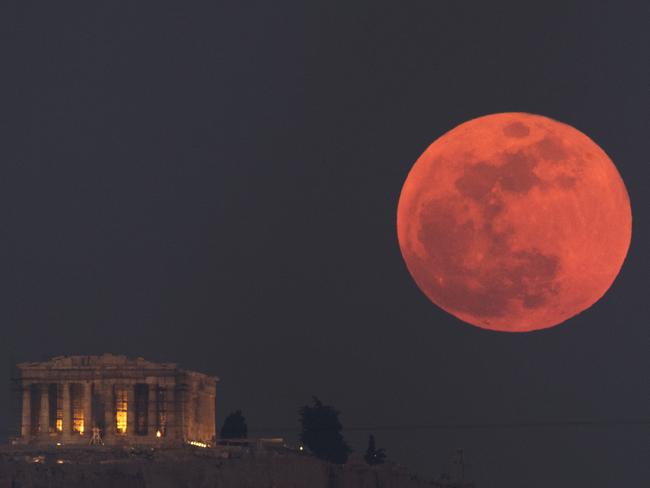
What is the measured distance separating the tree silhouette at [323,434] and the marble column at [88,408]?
59.5 ft

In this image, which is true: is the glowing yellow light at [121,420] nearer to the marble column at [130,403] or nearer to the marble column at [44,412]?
the marble column at [130,403]

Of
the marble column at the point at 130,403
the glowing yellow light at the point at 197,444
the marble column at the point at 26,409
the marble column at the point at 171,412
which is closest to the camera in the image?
the glowing yellow light at the point at 197,444

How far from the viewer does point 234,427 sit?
591 ft

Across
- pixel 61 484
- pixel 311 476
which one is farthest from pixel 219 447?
pixel 61 484

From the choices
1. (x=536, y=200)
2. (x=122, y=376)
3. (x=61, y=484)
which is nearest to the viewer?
(x=536, y=200)

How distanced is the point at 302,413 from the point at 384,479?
51.5 feet

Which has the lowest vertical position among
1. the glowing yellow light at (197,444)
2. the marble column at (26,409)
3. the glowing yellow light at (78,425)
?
the glowing yellow light at (197,444)

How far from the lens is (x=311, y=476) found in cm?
16250

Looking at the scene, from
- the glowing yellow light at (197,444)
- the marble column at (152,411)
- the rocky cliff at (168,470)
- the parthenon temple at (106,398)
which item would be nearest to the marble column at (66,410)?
the parthenon temple at (106,398)

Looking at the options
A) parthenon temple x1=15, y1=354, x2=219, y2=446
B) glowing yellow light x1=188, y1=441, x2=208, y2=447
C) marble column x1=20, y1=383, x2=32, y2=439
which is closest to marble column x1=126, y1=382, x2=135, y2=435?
parthenon temple x1=15, y1=354, x2=219, y2=446

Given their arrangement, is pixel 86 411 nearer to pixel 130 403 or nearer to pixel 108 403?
pixel 108 403

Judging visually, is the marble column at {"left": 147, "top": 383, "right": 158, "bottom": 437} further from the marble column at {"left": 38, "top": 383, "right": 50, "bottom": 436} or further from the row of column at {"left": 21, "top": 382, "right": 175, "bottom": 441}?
the marble column at {"left": 38, "top": 383, "right": 50, "bottom": 436}

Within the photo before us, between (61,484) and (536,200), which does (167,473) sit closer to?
(61,484)

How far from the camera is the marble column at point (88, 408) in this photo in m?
176
